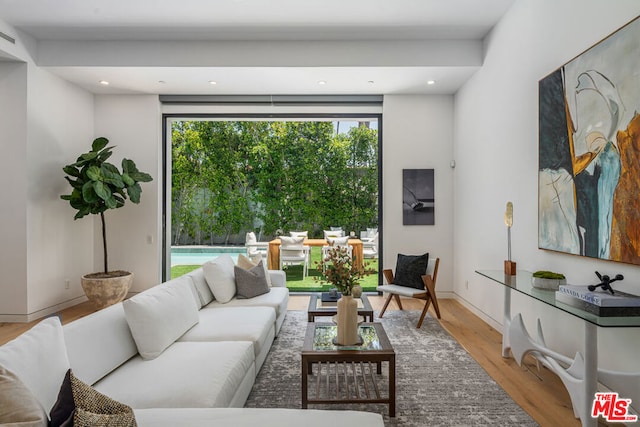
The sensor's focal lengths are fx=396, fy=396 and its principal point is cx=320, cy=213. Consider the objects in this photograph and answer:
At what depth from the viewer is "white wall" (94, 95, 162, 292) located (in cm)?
579

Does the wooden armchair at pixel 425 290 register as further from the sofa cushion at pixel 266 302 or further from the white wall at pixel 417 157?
the sofa cushion at pixel 266 302

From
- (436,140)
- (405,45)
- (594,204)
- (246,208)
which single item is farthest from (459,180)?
(246,208)

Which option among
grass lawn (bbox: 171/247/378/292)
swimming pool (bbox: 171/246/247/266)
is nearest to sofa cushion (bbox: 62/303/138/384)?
grass lawn (bbox: 171/247/378/292)

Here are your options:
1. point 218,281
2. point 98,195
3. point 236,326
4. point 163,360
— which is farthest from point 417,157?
point 163,360

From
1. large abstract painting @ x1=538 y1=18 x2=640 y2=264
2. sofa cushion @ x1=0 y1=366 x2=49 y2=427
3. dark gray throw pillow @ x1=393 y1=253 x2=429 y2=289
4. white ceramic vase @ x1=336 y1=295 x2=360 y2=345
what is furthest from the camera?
dark gray throw pillow @ x1=393 y1=253 x2=429 y2=289

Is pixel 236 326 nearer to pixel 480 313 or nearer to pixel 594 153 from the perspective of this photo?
pixel 594 153

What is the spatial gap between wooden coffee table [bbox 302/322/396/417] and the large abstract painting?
155 centimetres

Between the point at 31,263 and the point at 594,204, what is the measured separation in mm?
5612

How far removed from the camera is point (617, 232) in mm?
2441

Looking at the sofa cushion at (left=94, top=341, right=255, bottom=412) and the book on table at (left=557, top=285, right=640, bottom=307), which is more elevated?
the book on table at (left=557, top=285, right=640, bottom=307)

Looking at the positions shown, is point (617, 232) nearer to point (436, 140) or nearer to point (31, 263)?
point (436, 140)

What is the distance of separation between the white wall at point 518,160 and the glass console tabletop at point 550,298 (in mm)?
281

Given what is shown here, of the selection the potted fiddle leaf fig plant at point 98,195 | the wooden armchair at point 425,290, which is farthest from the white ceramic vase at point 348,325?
the potted fiddle leaf fig plant at point 98,195

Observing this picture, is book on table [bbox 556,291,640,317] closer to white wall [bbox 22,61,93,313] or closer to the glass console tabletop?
the glass console tabletop
